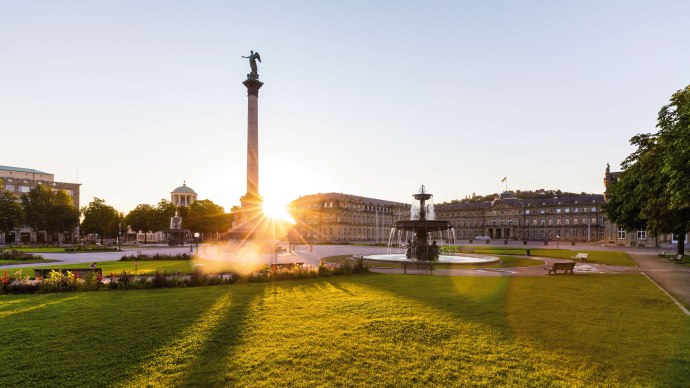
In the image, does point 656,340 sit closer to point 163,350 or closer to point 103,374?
point 163,350

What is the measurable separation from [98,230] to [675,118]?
9941 centimetres

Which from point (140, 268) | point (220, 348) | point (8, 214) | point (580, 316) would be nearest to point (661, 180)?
point (580, 316)

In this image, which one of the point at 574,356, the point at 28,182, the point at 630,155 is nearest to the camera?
the point at 574,356

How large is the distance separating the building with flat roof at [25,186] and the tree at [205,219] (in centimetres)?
3409

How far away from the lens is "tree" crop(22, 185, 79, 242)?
74.8 m

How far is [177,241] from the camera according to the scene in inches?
3071

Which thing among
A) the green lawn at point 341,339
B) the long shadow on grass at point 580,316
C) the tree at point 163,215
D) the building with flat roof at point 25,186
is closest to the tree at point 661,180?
the long shadow on grass at point 580,316

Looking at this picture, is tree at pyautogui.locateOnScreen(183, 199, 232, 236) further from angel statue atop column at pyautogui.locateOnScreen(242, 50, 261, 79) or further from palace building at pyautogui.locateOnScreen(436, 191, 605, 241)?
palace building at pyautogui.locateOnScreen(436, 191, 605, 241)

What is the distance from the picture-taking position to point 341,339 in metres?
9.23

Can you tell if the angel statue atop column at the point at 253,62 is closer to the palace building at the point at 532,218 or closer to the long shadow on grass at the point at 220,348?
the long shadow on grass at the point at 220,348

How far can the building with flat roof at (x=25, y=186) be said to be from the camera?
90938 mm

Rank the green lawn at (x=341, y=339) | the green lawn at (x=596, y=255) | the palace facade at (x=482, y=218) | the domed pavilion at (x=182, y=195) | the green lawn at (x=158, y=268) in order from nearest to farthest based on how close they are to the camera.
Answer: the green lawn at (x=341, y=339), the green lawn at (x=158, y=268), the green lawn at (x=596, y=255), the palace facade at (x=482, y=218), the domed pavilion at (x=182, y=195)

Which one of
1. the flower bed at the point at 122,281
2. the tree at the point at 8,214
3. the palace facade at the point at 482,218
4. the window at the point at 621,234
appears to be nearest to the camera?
the flower bed at the point at 122,281

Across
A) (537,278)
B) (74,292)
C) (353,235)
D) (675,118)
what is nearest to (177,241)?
(353,235)
